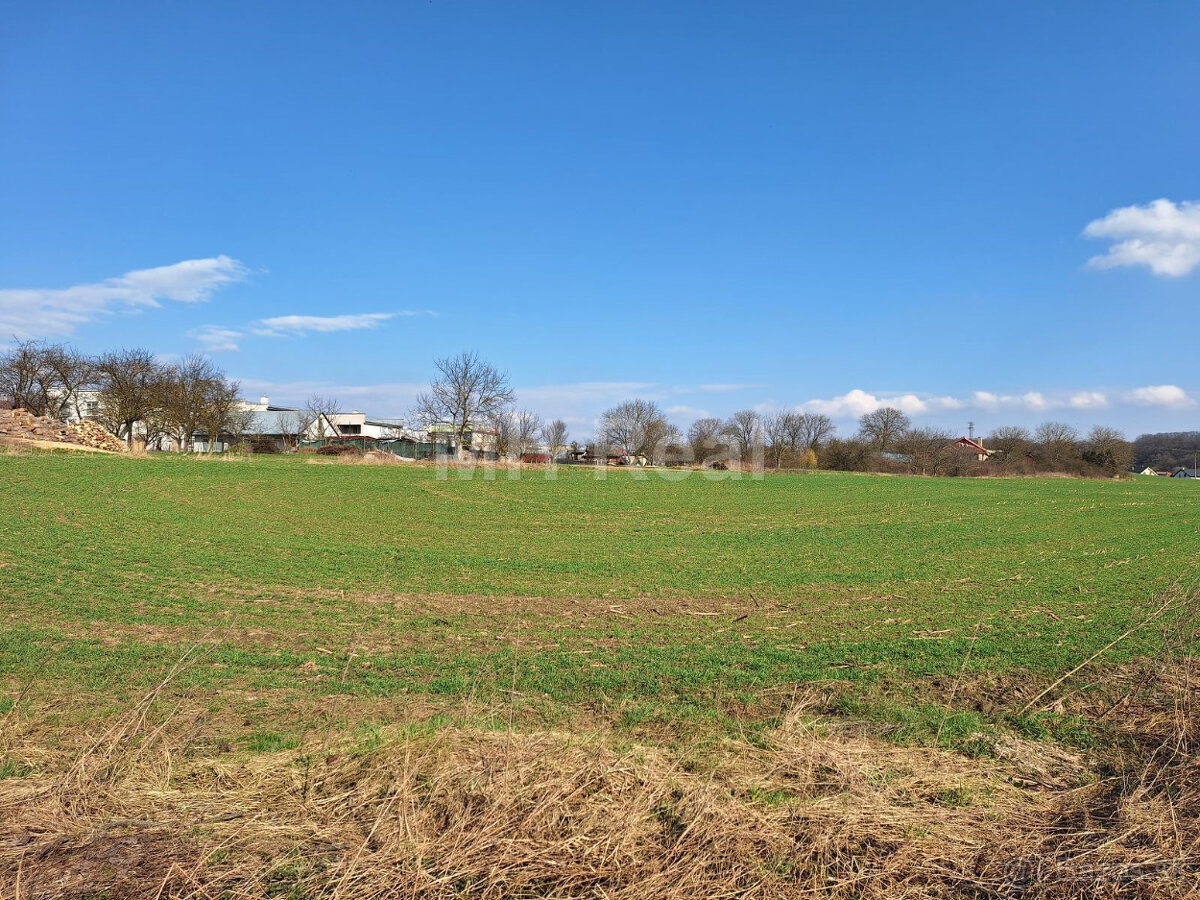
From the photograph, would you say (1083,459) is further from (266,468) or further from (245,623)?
(245,623)

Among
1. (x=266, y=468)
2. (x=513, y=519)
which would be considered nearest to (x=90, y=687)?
(x=513, y=519)

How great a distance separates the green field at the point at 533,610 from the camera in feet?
21.3

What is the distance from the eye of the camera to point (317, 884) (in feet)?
9.52

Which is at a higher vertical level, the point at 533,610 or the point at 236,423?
the point at 236,423

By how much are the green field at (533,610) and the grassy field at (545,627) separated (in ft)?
0.18

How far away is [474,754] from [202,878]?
148 centimetres

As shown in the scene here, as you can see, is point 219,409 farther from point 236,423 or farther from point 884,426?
point 884,426

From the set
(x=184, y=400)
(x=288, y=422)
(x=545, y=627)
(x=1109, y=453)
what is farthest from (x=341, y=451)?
(x=1109, y=453)

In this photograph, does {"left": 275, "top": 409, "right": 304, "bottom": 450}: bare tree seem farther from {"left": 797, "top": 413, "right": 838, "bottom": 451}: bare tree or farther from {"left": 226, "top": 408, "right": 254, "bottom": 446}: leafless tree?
{"left": 797, "top": 413, "right": 838, "bottom": 451}: bare tree

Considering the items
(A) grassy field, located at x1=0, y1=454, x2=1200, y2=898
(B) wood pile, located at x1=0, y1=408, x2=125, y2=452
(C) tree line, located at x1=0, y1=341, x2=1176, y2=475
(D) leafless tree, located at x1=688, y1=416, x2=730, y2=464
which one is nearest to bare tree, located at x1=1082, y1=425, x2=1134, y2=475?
(C) tree line, located at x1=0, y1=341, x2=1176, y2=475

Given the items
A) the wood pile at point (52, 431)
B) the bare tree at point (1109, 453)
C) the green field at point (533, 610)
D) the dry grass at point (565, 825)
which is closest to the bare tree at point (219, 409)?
the wood pile at point (52, 431)

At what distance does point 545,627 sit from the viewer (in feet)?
31.0

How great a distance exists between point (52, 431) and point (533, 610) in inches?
1645

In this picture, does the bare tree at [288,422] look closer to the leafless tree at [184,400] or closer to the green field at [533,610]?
the leafless tree at [184,400]
